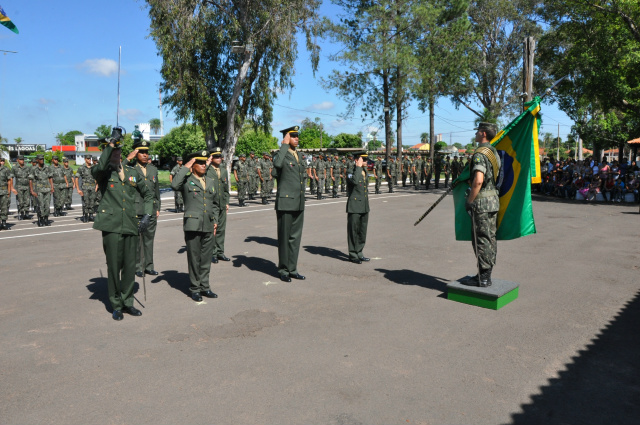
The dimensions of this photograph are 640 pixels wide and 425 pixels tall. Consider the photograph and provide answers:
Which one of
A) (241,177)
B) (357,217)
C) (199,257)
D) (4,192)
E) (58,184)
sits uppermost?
(241,177)

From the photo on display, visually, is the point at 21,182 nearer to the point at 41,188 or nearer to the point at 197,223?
the point at 41,188

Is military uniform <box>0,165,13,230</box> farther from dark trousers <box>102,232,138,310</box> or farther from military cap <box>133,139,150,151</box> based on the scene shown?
dark trousers <box>102,232,138,310</box>

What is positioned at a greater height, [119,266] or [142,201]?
[142,201]

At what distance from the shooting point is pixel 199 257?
622 cm

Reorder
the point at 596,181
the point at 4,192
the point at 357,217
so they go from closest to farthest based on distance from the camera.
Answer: the point at 357,217 → the point at 4,192 → the point at 596,181

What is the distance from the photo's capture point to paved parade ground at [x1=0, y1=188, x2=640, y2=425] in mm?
3559

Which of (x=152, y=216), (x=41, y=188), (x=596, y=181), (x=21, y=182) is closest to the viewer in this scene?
(x=152, y=216)

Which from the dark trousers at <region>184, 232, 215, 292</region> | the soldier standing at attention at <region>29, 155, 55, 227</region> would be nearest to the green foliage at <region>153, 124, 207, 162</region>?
the soldier standing at attention at <region>29, 155, 55, 227</region>

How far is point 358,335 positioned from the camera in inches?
195

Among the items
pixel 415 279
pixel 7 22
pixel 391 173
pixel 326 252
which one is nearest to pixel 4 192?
pixel 7 22

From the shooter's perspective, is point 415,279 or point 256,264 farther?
point 256,264

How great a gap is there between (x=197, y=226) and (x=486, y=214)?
3603mm

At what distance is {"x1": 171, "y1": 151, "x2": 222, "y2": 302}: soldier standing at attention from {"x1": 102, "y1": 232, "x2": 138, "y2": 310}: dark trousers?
0.73 meters

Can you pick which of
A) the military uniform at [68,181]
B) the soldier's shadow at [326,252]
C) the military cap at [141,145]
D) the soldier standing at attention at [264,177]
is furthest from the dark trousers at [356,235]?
the military uniform at [68,181]
